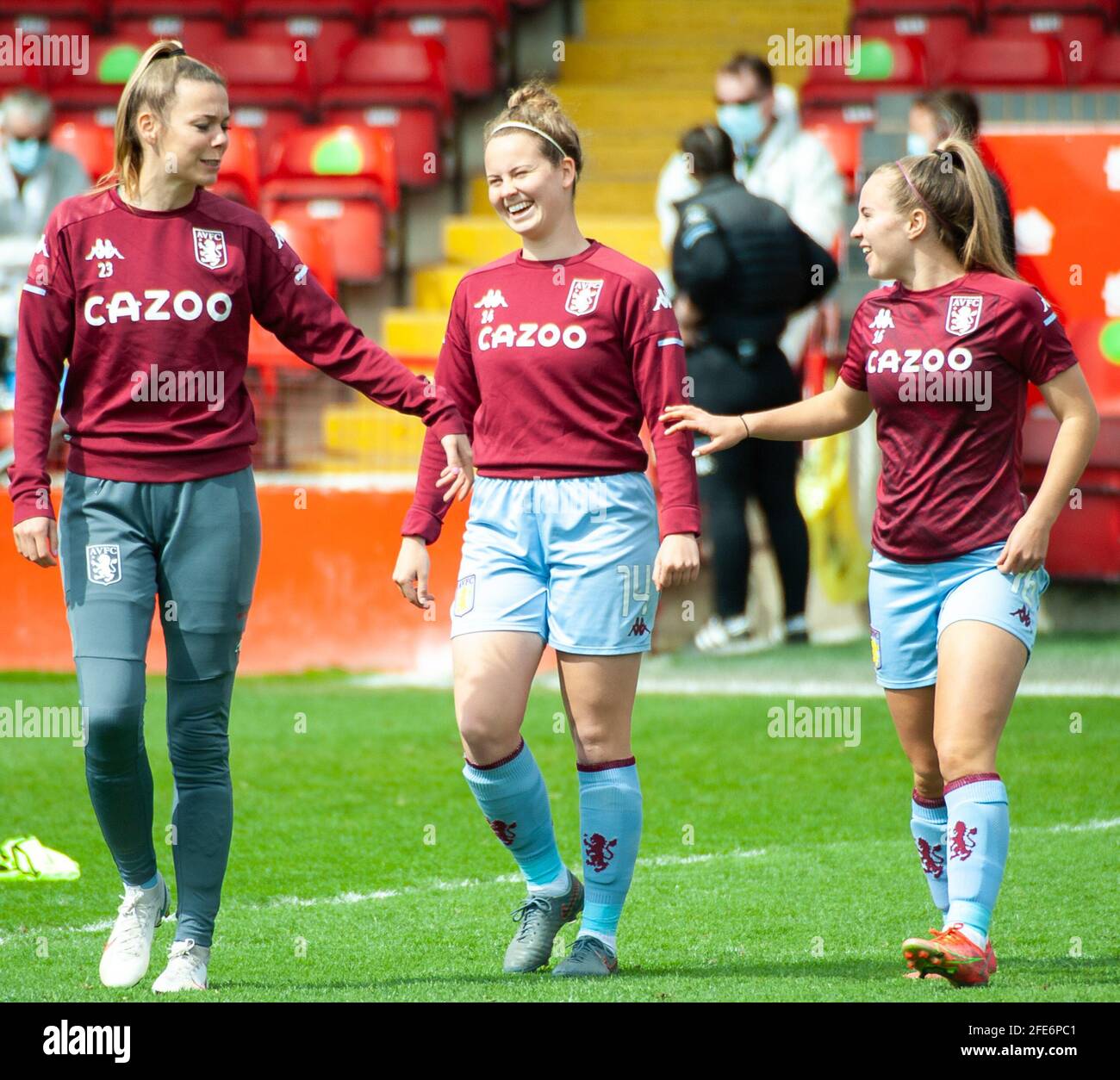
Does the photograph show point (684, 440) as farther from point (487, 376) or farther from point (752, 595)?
point (752, 595)

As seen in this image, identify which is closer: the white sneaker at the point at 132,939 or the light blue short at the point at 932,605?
the light blue short at the point at 932,605

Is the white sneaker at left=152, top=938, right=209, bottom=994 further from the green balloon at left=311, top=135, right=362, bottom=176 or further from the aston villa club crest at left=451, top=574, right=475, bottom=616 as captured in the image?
the green balloon at left=311, top=135, right=362, bottom=176

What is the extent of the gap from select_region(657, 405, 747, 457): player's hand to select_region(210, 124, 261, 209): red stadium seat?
8.49 meters

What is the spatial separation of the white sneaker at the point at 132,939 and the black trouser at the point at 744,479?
15.6ft

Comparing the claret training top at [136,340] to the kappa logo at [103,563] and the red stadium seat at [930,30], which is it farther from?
the red stadium seat at [930,30]

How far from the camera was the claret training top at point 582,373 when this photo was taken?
4.04m

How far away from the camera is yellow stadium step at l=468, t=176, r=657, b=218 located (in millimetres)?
13188

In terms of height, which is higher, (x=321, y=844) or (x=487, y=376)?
(x=487, y=376)

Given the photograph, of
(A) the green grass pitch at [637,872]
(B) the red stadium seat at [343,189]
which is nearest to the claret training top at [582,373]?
(A) the green grass pitch at [637,872]

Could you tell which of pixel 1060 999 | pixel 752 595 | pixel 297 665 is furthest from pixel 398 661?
pixel 1060 999

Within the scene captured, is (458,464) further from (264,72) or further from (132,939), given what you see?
(264,72)

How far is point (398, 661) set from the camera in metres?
8.78

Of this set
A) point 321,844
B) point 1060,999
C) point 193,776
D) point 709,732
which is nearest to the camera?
point 1060,999
